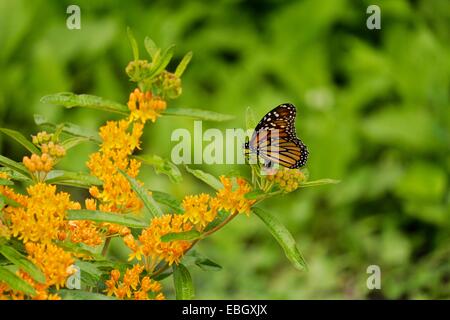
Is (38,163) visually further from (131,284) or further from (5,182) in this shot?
(131,284)

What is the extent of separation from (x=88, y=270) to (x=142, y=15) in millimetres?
3279

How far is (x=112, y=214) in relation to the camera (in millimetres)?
1479

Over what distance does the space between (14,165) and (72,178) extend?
12cm

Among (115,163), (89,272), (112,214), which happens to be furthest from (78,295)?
(115,163)

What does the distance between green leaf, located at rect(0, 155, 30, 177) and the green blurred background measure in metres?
2.09

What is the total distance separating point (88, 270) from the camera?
149cm

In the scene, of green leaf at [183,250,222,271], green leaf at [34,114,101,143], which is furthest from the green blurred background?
green leaf at [34,114,101,143]

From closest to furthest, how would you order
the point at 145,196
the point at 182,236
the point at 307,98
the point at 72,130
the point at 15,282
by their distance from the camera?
the point at 15,282 < the point at 182,236 < the point at 145,196 < the point at 72,130 < the point at 307,98

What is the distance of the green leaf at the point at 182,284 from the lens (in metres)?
1.54

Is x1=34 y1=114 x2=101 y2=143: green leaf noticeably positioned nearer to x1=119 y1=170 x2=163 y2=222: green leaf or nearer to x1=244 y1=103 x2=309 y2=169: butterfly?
x1=119 y1=170 x2=163 y2=222: green leaf

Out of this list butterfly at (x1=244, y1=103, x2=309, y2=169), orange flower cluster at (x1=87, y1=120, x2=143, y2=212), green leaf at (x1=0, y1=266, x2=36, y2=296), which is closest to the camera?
green leaf at (x1=0, y1=266, x2=36, y2=296)

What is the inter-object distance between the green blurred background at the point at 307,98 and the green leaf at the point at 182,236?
2.13m

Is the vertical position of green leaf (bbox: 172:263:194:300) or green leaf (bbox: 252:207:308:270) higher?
green leaf (bbox: 252:207:308:270)

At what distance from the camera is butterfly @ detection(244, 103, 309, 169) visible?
1653mm
